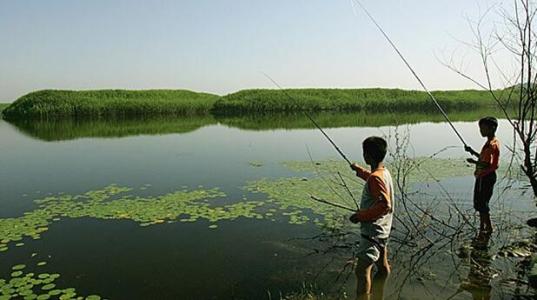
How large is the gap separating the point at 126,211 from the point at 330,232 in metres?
3.84

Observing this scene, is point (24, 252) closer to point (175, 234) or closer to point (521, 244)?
point (175, 234)

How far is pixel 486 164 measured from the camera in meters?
5.15

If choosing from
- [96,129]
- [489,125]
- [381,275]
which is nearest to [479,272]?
[381,275]

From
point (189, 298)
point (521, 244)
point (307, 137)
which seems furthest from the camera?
point (307, 137)

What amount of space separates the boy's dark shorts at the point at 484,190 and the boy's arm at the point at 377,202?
247cm

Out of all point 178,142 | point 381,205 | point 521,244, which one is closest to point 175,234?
point 381,205

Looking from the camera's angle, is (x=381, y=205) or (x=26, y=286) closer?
(x=381, y=205)

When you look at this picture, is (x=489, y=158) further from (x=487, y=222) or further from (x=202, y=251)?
(x=202, y=251)

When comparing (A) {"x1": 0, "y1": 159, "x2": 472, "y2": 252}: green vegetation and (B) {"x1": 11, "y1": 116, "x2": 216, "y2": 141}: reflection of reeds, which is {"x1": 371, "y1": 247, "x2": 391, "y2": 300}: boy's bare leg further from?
(B) {"x1": 11, "y1": 116, "x2": 216, "y2": 141}: reflection of reeds

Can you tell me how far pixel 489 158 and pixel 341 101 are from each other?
4520cm

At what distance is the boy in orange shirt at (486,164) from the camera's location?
200 inches

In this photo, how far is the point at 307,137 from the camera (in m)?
20.5

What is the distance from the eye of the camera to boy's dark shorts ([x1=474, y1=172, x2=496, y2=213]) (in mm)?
5199

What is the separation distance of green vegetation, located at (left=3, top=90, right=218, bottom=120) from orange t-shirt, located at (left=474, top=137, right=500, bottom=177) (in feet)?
125
